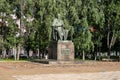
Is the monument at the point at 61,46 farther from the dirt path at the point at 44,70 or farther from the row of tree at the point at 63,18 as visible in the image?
the row of tree at the point at 63,18

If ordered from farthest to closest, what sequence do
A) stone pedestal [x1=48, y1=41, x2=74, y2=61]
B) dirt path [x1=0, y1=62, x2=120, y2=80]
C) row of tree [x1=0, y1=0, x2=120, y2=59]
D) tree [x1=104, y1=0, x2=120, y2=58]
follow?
tree [x1=104, y1=0, x2=120, y2=58] → row of tree [x1=0, y1=0, x2=120, y2=59] → stone pedestal [x1=48, y1=41, x2=74, y2=61] → dirt path [x1=0, y1=62, x2=120, y2=80]

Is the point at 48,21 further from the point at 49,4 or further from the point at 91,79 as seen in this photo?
the point at 91,79

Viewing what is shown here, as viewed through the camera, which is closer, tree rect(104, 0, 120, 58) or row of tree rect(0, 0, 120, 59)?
row of tree rect(0, 0, 120, 59)

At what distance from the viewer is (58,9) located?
151ft

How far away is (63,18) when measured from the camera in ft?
151

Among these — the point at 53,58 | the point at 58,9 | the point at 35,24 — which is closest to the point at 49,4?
the point at 58,9

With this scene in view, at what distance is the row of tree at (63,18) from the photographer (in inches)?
1834

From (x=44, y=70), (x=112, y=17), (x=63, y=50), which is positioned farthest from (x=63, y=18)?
(x=44, y=70)

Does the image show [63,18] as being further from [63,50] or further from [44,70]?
[44,70]

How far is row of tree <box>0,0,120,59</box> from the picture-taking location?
1834 inches

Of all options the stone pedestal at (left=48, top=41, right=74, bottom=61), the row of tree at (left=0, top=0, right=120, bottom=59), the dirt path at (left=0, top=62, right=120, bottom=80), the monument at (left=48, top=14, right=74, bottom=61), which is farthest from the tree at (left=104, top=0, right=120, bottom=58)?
the dirt path at (left=0, top=62, right=120, bottom=80)

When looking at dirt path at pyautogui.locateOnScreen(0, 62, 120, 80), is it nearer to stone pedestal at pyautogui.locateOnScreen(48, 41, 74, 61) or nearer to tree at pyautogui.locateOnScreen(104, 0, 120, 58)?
stone pedestal at pyautogui.locateOnScreen(48, 41, 74, 61)

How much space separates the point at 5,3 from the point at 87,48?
13.0 meters

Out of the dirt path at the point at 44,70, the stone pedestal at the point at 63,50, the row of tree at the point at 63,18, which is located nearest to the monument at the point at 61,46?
the stone pedestal at the point at 63,50
